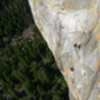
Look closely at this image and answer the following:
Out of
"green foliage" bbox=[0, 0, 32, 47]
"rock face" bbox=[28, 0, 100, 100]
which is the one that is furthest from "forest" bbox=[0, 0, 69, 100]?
"rock face" bbox=[28, 0, 100, 100]

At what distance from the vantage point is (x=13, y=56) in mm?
9164

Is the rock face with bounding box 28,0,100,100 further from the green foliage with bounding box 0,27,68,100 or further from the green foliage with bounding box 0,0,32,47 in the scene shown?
the green foliage with bounding box 0,0,32,47

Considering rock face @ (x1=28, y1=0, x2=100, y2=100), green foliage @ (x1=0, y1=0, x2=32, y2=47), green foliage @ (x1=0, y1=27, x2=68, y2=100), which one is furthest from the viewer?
green foliage @ (x1=0, y1=0, x2=32, y2=47)

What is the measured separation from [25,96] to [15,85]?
0.81 m

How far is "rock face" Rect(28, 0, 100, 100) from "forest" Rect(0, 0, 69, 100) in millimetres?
4040

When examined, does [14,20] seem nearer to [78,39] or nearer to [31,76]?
[31,76]

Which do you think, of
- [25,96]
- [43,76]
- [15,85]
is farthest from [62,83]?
[15,85]

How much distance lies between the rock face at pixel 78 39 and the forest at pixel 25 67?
4.04 metres

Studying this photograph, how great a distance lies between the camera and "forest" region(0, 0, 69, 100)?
22.5 ft

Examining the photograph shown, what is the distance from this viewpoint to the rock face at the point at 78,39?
6.30ft

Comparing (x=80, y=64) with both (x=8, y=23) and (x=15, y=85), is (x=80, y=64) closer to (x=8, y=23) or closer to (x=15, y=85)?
(x=15, y=85)

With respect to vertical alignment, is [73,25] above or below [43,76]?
above

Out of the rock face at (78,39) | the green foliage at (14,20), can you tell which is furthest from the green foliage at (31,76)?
the rock face at (78,39)

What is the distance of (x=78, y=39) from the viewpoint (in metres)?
2.02
